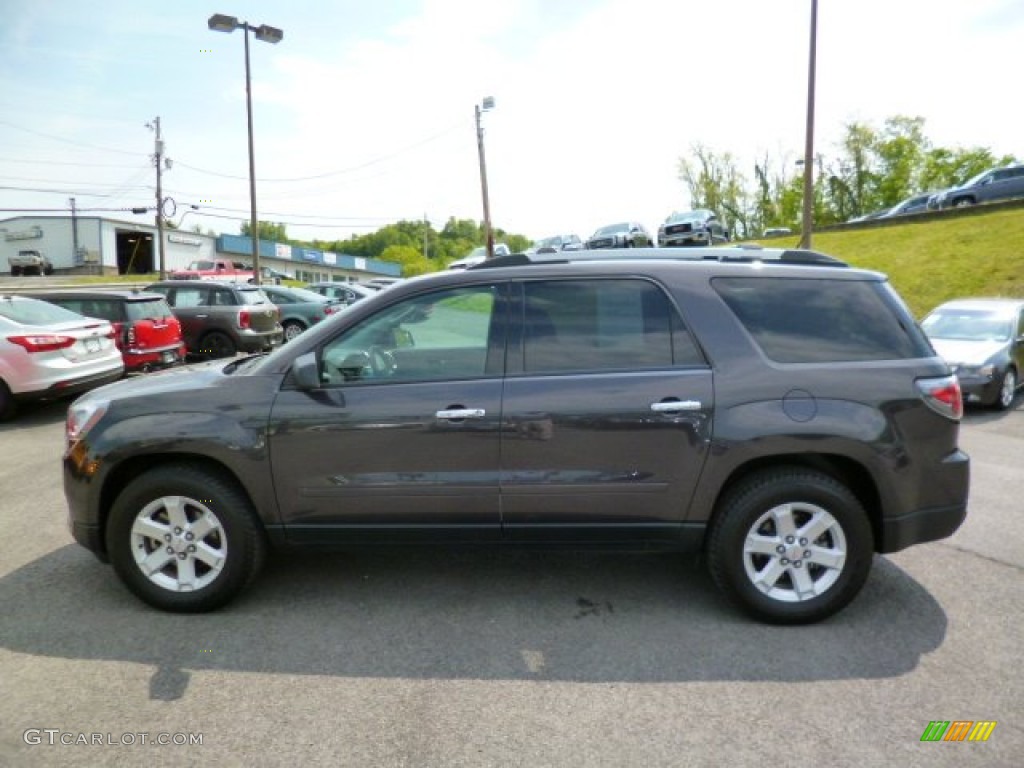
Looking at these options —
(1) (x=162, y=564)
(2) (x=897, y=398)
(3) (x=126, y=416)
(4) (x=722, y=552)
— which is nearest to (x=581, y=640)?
(4) (x=722, y=552)

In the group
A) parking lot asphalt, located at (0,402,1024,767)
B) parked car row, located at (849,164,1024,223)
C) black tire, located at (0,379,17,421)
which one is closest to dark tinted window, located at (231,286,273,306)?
black tire, located at (0,379,17,421)

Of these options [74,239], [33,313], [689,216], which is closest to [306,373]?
[33,313]

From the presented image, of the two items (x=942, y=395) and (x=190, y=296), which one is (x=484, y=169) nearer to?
(x=190, y=296)

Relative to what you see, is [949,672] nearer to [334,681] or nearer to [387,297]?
[334,681]

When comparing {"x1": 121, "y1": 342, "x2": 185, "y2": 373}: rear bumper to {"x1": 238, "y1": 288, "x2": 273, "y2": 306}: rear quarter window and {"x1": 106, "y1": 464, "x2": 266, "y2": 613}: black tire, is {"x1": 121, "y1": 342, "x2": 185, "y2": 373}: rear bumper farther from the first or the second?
{"x1": 106, "y1": 464, "x2": 266, "y2": 613}: black tire

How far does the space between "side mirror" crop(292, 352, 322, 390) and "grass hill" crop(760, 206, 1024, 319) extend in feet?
58.5

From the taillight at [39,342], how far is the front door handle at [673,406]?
7985mm

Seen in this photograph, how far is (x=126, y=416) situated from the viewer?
359cm

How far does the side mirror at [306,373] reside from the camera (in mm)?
3482

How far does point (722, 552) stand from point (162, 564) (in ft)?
9.32

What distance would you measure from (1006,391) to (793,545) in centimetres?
804

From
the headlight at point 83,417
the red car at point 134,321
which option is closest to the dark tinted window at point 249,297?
the red car at point 134,321

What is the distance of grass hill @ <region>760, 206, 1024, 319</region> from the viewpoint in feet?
59.9

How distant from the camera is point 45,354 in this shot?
837cm
